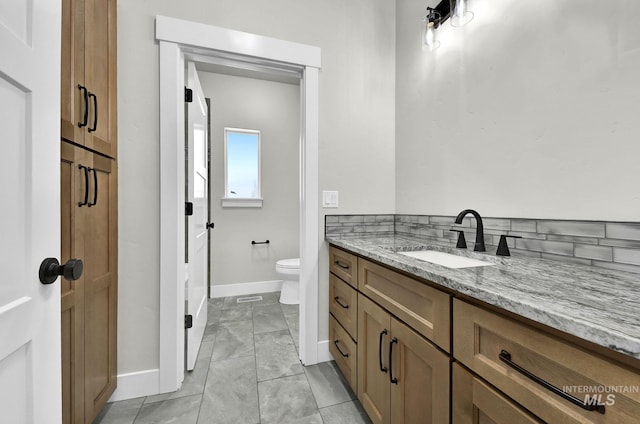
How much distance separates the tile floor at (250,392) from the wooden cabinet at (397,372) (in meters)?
0.27

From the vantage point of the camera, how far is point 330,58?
177cm

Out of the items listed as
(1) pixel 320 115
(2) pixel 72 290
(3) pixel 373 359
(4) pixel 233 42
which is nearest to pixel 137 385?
(2) pixel 72 290

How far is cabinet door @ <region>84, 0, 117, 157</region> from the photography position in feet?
3.64

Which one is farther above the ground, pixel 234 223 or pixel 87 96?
pixel 87 96

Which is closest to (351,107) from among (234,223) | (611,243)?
(611,243)

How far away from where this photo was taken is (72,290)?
1.00 m

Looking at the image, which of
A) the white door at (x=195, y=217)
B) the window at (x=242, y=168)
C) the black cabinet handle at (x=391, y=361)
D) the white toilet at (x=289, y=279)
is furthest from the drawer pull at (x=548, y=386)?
the window at (x=242, y=168)

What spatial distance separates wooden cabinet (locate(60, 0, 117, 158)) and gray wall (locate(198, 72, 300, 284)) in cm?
166

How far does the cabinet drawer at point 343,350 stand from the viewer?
135cm

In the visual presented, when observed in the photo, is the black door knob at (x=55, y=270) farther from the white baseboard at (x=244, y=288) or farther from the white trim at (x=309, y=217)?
the white baseboard at (x=244, y=288)

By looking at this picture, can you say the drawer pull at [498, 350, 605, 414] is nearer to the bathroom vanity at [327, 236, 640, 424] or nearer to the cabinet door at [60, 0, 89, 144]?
the bathroom vanity at [327, 236, 640, 424]

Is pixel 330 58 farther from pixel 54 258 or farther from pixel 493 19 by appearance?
pixel 54 258

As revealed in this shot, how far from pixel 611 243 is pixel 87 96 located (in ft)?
6.53

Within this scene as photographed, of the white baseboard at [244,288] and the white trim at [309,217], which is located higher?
the white trim at [309,217]
